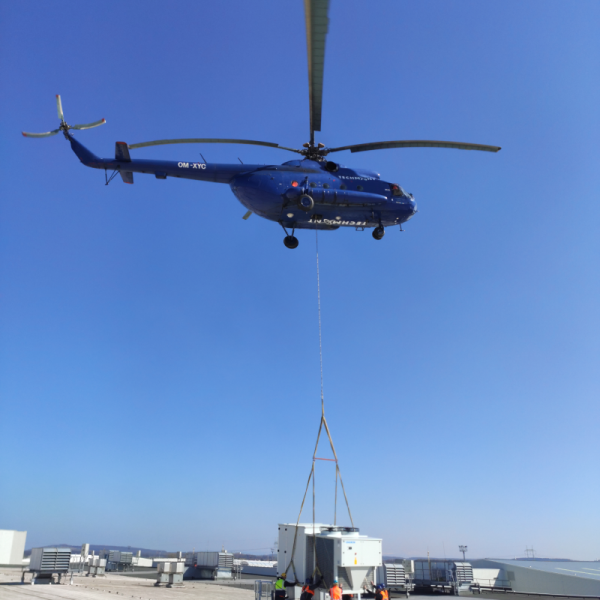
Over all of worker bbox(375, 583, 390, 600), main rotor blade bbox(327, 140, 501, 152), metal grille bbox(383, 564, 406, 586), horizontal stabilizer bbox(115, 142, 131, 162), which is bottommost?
metal grille bbox(383, 564, 406, 586)

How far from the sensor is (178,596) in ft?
66.1

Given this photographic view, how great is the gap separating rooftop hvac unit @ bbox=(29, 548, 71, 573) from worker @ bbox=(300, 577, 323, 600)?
50.5 feet

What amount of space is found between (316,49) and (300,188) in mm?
5982

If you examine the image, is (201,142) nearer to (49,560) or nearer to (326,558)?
(326,558)

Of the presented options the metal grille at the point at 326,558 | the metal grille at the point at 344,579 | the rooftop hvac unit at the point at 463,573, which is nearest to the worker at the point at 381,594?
the metal grille at the point at 344,579

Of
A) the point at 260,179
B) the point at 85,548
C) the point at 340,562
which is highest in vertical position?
the point at 260,179

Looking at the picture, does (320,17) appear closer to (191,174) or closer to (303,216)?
(303,216)

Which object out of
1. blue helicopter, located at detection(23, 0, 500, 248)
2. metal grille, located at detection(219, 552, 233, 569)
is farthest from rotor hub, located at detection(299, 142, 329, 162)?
metal grille, located at detection(219, 552, 233, 569)

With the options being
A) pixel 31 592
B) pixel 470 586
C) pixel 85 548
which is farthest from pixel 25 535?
A: pixel 470 586

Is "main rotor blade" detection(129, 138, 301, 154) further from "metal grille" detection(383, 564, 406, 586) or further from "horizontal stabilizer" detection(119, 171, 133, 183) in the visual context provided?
"metal grille" detection(383, 564, 406, 586)

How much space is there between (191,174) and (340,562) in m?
17.8

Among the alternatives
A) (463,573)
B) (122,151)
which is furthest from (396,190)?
(463,573)

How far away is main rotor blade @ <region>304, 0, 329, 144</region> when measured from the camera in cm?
1497

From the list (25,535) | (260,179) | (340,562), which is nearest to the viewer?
(340,562)
